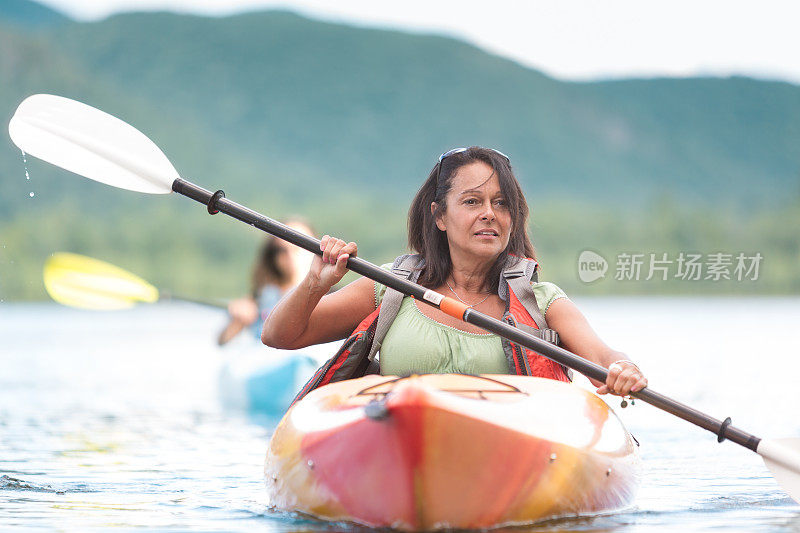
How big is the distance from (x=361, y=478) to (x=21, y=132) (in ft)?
8.94

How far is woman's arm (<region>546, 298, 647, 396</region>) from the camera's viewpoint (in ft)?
13.7

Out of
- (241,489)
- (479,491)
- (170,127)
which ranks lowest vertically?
(479,491)

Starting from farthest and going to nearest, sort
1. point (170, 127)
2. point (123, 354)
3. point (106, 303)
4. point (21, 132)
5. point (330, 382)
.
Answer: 1. point (170, 127)
2. point (123, 354)
3. point (106, 303)
4. point (21, 132)
5. point (330, 382)

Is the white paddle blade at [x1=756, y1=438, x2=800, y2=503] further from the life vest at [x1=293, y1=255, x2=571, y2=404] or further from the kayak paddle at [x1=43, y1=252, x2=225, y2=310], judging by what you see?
the kayak paddle at [x1=43, y1=252, x2=225, y2=310]

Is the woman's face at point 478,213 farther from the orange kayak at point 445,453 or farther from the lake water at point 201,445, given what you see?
the lake water at point 201,445

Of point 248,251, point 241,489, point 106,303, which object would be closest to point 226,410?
point 106,303

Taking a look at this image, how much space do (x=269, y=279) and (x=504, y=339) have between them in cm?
500

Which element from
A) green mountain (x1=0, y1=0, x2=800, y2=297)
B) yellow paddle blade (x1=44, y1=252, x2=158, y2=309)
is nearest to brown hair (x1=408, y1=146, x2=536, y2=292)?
yellow paddle blade (x1=44, y1=252, x2=158, y2=309)

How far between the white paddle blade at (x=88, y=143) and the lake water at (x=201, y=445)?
147 centimetres

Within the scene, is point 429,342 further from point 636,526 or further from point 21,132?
point 21,132

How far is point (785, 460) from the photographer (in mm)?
4449

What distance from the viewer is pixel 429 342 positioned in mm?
4316

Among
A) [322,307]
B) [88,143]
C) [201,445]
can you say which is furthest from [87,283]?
[322,307]

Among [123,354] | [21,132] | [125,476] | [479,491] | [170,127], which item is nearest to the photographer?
[479,491]
